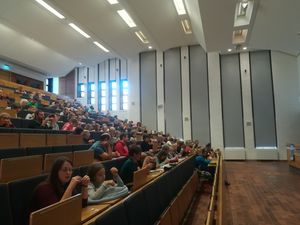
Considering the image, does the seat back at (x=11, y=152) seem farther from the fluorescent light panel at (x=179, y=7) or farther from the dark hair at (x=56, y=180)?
the fluorescent light panel at (x=179, y=7)

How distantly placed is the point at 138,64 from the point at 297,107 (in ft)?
22.4

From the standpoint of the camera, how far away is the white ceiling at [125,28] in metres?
7.42

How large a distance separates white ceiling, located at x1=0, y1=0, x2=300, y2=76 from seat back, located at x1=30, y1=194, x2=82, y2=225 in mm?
6316

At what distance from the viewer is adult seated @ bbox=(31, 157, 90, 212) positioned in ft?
5.36

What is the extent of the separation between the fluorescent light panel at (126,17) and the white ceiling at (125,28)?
0.17m

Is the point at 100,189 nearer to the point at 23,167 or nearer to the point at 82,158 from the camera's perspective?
the point at 23,167

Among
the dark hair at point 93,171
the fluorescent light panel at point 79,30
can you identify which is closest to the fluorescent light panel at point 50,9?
the fluorescent light panel at point 79,30

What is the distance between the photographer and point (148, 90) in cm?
1184

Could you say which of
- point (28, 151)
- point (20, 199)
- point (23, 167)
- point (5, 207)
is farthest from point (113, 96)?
point (5, 207)

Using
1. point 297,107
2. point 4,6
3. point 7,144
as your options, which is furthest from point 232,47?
point 7,144

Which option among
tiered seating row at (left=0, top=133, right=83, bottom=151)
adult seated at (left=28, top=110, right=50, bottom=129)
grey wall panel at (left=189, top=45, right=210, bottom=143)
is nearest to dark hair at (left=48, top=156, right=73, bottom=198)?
tiered seating row at (left=0, top=133, right=83, bottom=151)

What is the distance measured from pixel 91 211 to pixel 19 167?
32.7 inches

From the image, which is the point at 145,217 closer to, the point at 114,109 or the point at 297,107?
the point at 297,107

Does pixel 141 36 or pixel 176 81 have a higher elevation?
pixel 141 36
